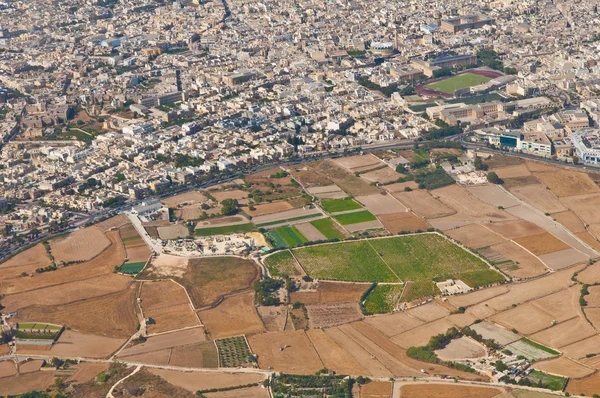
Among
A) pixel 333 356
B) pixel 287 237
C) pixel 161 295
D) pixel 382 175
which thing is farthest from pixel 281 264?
pixel 382 175

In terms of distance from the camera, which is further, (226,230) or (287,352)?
(226,230)

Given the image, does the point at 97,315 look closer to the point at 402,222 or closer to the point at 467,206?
the point at 402,222

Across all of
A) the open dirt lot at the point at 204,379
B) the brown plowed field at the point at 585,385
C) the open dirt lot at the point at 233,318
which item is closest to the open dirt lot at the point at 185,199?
the open dirt lot at the point at 233,318

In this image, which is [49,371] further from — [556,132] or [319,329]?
[556,132]

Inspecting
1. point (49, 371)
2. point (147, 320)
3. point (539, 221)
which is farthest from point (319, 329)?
point (539, 221)

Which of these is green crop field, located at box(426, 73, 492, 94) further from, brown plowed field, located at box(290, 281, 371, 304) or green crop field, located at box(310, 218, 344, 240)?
brown plowed field, located at box(290, 281, 371, 304)

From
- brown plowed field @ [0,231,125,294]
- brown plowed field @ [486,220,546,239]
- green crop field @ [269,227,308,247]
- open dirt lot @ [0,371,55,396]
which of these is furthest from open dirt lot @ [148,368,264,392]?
brown plowed field @ [486,220,546,239]

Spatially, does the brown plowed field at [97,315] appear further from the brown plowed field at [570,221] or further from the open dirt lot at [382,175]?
the brown plowed field at [570,221]
